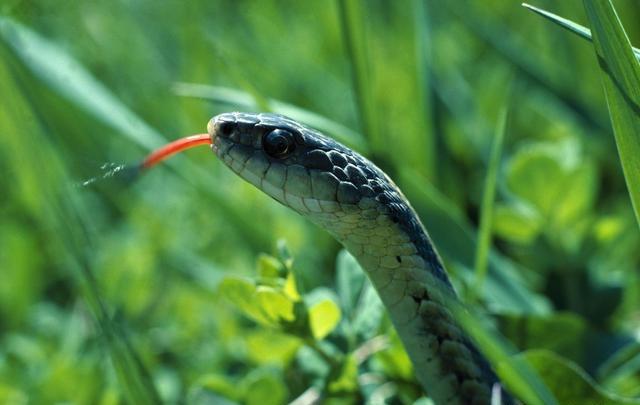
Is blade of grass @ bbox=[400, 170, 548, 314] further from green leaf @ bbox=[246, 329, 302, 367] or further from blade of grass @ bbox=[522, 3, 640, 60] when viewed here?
blade of grass @ bbox=[522, 3, 640, 60]

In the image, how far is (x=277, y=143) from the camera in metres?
1.76

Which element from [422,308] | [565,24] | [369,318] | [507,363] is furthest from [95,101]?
[507,363]

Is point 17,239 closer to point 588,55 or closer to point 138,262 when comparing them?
point 138,262

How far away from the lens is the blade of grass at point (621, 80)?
144 cm

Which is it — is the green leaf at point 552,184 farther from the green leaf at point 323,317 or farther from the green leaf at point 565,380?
the green leaf at point 323,317

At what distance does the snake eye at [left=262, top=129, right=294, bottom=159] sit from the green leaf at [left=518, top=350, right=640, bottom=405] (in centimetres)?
59

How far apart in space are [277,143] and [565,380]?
2.30 feet

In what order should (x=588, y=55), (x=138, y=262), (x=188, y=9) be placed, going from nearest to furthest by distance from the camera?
(x=138, y=262), (x=588, y=55), (x=188, y=9)

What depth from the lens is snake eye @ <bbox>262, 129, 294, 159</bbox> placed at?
1.76 metres

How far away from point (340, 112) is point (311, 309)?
172 cm

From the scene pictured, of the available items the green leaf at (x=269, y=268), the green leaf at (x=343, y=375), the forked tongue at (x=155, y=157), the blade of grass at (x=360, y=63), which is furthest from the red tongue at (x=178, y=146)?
the blade of grass at (x=360, y=63)

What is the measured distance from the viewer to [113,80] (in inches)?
147

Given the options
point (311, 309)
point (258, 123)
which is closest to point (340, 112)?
point (258, 123)

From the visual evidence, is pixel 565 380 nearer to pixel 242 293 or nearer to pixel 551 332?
pixel 551 332
